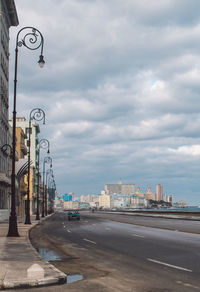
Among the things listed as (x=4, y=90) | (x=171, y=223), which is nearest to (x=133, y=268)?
(x=171, y=223)

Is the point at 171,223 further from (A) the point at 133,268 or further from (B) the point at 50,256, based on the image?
(A) the point at 133,268

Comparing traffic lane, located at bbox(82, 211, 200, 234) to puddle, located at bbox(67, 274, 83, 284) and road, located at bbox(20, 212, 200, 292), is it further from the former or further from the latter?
puddle, located at bbox(67, 274, 83, 284)

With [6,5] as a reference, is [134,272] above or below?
below

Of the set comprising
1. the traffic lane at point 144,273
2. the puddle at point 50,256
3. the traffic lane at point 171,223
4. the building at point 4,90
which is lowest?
the traffic lane at point 171,223

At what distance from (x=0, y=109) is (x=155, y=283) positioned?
1919 inches

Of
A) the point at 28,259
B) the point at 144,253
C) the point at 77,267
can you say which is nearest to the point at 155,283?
the point at 77,267

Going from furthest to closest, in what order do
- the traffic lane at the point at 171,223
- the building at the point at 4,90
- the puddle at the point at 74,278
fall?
the building at the point at 4,90 → the traffic lane at the point at 171,223 → the puddle at the point at 74,278

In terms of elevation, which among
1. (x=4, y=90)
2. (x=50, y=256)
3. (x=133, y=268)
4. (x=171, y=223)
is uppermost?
(x=4, y=90)

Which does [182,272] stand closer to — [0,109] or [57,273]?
[57,273]

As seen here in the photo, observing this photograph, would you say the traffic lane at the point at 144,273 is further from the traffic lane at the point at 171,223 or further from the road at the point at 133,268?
the traffic lane at the point at 171,223

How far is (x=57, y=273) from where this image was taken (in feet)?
31.8

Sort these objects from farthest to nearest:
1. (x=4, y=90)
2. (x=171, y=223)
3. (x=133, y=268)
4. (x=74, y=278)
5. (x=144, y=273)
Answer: (x=4, y=90)
(x=171, y=223)
(x=133, y=268)
(x=144, y=273)
(x=74, y=278)

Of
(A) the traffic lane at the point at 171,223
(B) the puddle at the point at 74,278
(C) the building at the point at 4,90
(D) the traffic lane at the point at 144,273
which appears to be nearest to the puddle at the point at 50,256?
(D) the traffic lane at the point at 144,273

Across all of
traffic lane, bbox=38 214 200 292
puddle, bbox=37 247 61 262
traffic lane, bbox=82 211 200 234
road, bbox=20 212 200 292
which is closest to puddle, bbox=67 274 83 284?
road, bbox=20 212 200 292
